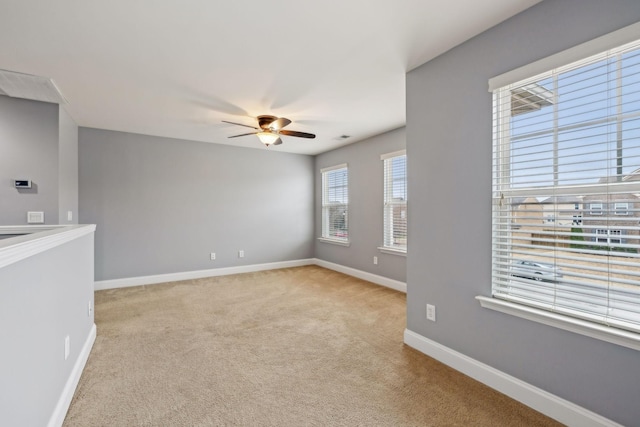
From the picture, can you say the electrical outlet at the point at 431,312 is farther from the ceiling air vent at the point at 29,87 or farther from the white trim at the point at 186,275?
the ceiling air vent at the point at 29,87

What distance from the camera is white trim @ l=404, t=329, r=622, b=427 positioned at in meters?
1.60

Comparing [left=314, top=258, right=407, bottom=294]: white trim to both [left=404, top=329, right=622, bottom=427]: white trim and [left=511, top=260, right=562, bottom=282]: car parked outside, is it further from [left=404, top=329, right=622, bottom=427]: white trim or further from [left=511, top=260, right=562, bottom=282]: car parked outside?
[left=511, top=260, right=562, bottom=282]: car parked outside

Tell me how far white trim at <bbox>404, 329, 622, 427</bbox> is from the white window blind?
517 mm

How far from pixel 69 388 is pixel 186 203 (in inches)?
138

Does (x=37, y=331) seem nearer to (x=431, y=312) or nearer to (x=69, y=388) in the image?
(x=69, y=388)

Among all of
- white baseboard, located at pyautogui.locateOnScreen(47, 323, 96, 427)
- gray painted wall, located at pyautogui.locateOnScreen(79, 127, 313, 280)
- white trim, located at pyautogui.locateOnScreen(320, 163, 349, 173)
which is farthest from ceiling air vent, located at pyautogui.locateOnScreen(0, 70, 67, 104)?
white trim, located at pyautogui.locateOnScreen(320, 163, 349, 173)

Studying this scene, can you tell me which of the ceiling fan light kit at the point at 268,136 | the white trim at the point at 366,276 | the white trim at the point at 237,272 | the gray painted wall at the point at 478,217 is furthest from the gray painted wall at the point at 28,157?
the white trim at the point at 366,276

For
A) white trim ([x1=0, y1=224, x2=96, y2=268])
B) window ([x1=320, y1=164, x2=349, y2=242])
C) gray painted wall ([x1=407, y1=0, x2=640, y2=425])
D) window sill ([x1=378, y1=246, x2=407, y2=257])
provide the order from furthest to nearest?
window ([x1=320, y1=164, x2=349, y2=242]) < window sill ([x1=378, y1=246, x2=407, y2=257]) < gray painted wall ([x1=407, y1=0, x2=640, y2=425]) < white trim ([x1=0, y1=224, x2=96, y2=268])

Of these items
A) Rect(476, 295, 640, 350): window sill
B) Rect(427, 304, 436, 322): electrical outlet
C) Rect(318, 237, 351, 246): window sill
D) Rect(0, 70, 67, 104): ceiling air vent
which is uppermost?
Rect(0, 70, 67, 104): ceiling air vent

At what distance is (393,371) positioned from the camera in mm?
2234

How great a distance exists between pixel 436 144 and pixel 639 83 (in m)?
1.14

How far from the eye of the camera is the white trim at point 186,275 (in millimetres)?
4488

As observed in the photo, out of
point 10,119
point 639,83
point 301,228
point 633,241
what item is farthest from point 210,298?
point 639,83

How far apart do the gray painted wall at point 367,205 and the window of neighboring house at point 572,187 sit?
2400 millimetres
